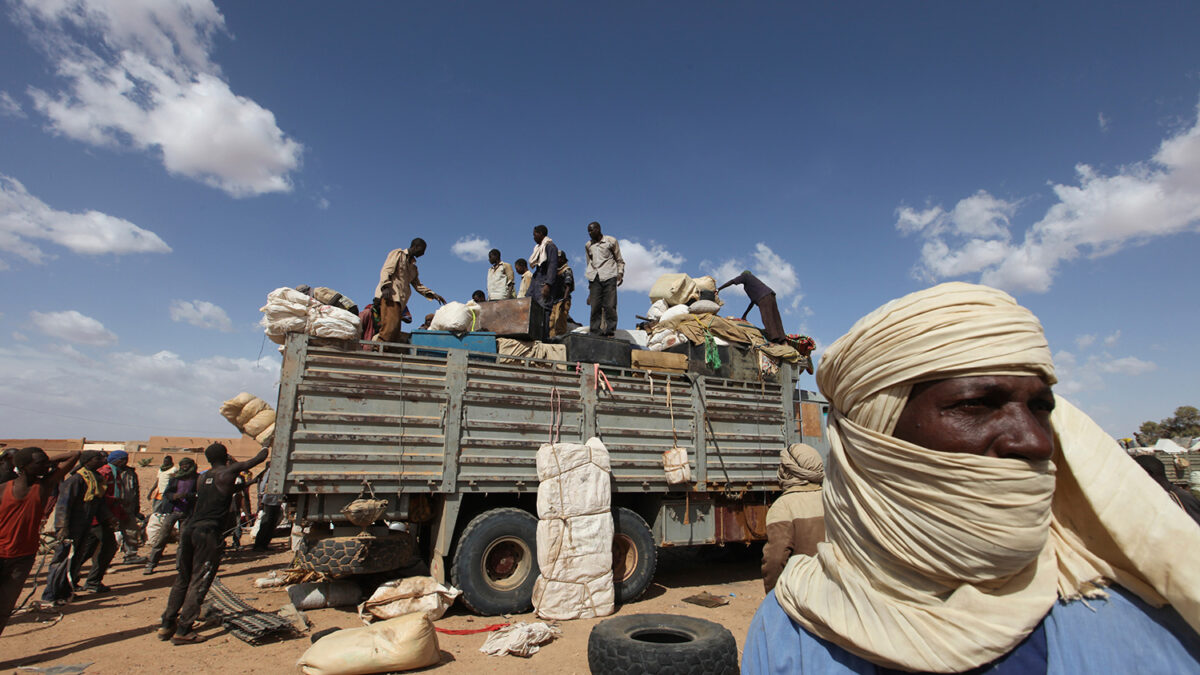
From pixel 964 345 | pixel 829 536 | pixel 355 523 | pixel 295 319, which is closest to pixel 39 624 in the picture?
pixel 355 523

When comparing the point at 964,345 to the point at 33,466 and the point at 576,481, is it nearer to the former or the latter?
Answer: the point at 576,481

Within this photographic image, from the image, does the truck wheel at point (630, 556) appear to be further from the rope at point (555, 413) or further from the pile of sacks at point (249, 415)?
the pile of sacks at point (249, 415)

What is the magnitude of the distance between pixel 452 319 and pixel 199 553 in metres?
3.11

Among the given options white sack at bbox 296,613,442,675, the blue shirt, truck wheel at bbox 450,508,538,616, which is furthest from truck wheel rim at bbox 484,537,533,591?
the blue shirt

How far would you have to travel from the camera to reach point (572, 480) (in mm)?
5520

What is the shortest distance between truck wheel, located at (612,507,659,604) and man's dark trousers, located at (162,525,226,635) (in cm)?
371

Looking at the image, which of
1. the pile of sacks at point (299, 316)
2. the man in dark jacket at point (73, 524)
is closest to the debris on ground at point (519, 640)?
the pile of sacks at point (299, 316)

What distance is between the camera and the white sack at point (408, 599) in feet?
16.4

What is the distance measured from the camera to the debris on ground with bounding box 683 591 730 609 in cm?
619

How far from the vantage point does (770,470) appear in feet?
23.3

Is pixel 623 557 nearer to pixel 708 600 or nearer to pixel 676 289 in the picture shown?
pixel 708 600

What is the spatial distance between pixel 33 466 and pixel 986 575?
7.03 metres

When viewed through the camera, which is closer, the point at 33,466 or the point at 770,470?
the point at 33,466

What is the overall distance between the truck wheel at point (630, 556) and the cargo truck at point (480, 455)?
15 millimetres
